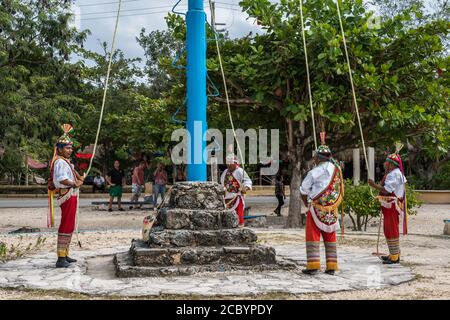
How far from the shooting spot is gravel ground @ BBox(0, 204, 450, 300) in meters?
5.93

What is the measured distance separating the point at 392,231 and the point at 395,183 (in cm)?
68

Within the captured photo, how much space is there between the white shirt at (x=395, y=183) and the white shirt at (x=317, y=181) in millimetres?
1348

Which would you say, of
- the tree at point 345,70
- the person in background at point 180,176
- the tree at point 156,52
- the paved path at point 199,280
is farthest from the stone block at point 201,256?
the tree at point 156,52

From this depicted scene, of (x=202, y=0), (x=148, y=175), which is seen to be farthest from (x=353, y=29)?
(x=148, y=175)

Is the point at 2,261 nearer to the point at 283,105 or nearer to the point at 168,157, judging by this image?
the point at 283,105

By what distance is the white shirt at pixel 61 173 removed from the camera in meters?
7.64

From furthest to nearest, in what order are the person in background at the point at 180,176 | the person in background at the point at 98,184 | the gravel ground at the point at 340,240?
the person in background at the point at 98,184, the person in background at the point at 180,176, the gravel ground at the point at 340,240

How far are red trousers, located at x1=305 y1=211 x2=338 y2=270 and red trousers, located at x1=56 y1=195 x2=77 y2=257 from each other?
10.3 feet

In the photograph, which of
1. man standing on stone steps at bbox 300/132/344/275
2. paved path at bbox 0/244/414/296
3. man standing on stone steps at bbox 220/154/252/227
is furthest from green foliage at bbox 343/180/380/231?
man standing on stone steps at bbox 300/132/344/275

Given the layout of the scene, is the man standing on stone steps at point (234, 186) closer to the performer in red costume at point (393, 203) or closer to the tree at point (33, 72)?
the performer in red costume at point (393, 203)

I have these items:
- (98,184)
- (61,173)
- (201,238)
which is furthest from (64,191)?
(98,184)

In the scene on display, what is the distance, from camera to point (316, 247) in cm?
711

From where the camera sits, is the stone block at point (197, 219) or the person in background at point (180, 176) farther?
the person in background at point (180, 176)

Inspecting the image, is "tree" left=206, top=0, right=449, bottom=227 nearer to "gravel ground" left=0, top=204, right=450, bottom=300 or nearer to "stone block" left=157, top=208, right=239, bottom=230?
"gravel ground" left=0, top=204, right=450, bottom=300
